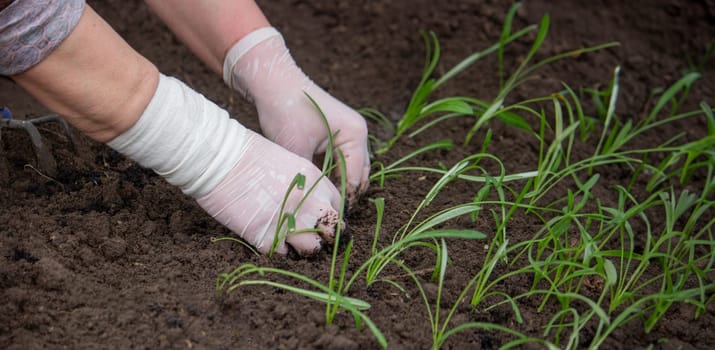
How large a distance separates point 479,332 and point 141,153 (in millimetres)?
823

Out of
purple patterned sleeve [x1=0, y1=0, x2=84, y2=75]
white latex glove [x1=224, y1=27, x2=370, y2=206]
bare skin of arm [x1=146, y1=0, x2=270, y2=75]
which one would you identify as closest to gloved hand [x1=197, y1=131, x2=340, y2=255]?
white latex glove [x1=224, y1=27, x2=370, y2=206]

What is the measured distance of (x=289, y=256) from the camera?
1626 millimetres

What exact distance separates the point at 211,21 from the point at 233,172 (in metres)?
0.45

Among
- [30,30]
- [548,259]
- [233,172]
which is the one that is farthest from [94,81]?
[548,259]

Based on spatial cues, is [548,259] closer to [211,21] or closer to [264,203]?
[264,203]

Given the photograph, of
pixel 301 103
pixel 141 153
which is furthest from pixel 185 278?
pixel 301 103

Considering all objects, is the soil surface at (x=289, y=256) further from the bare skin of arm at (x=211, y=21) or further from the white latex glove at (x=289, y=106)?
the bare skin of arm at (x=211, y=21)

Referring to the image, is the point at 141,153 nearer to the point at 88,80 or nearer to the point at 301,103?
the point at 88,80

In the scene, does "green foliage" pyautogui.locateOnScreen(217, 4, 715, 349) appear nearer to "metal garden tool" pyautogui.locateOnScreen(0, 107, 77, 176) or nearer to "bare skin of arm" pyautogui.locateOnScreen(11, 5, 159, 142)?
"bare skin of arm" pyautogui.locateOnScreen(11, 5, 159, 142)

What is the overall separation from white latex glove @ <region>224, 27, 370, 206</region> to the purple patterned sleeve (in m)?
0.58

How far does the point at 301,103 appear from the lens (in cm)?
184

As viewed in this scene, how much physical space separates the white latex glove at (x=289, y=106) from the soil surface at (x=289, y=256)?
170 mm

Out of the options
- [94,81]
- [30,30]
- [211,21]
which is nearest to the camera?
[30,30]

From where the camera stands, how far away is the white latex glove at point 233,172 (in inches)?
60.9
